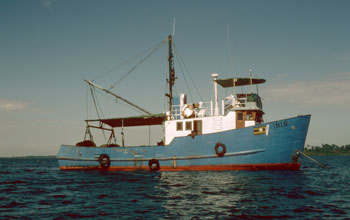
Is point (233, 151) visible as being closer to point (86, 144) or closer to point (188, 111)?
point (188, 111)

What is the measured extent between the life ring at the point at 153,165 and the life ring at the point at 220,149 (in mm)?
4841

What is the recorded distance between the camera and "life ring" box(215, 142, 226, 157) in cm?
1881

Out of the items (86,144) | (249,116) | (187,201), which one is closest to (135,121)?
(86,144)

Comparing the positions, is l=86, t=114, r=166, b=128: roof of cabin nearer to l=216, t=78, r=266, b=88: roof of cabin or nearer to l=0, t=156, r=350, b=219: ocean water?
l=216, t=78, r=266, b=88: roof of cabin

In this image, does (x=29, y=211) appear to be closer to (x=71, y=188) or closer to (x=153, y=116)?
(x=71, y=188)

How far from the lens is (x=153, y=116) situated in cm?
2386

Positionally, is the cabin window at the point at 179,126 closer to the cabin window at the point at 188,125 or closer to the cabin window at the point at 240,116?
the cabin window at the point at 188,125

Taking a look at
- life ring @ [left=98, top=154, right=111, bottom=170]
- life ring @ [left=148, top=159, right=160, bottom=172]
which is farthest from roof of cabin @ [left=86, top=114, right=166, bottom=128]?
life ring @ [left=148, top=159, right=160, bottom=172]

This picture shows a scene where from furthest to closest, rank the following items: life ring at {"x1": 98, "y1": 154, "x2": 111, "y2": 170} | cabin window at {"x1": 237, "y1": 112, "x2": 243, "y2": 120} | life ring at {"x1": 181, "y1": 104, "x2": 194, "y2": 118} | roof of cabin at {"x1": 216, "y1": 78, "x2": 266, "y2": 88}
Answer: life ring at {"x1": 98, "y1": 154, "x2": 111, "y2": 170}
life ring at {"x1": 181, "y1": 104, "x2": 194, "y2": 118}
roof of cabin at {"x1": 216, "y1": 78, "x2": 266, "y2": 88}
cabin window at {"x1": 237, "y1": 112, "x2": 243, "y2": 120}

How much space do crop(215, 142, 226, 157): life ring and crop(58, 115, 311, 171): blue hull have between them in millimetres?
67

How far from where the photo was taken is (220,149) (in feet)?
62.1

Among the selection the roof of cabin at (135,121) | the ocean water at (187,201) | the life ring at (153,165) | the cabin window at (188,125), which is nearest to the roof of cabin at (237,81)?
the cabin window at (188,125)

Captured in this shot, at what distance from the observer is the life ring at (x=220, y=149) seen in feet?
61.7

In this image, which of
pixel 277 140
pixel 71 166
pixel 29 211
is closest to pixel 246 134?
pixel 277 140
